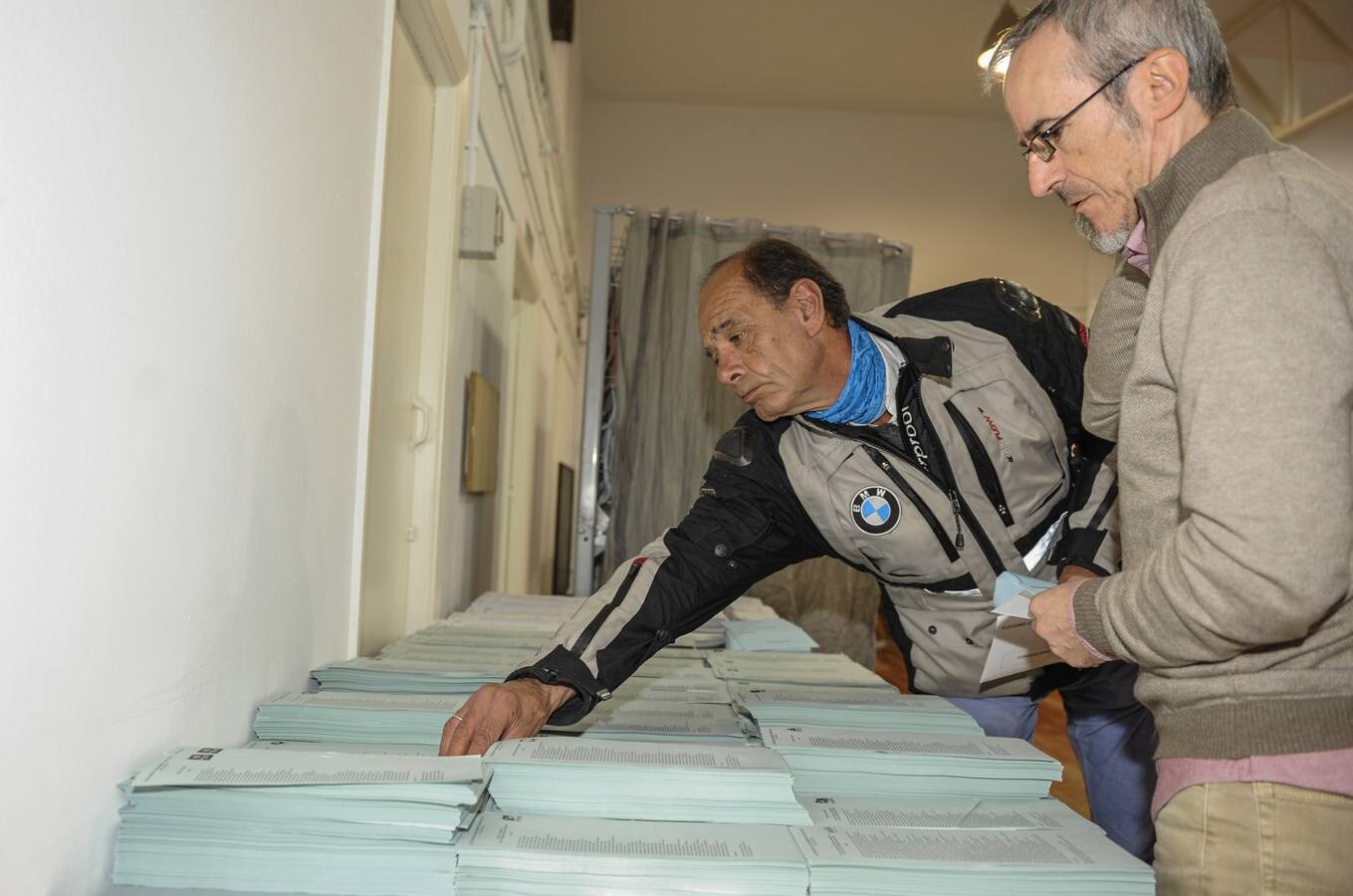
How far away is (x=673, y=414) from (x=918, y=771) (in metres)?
2.49

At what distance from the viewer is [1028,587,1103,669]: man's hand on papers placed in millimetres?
942

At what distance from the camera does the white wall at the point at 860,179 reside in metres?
8.30

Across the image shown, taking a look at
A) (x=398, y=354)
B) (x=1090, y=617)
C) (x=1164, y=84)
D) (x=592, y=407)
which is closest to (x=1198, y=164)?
(x=1164, y=84)

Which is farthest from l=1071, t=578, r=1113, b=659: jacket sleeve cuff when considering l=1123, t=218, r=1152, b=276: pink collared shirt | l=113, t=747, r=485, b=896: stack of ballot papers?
l=113, t=747, r=485, b=896: stack of ballot papers

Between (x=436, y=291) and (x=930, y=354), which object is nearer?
(x=930, y=354)

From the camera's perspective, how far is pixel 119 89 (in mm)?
846

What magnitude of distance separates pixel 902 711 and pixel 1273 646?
61cm

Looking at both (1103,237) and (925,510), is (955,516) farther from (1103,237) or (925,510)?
(1103,237)

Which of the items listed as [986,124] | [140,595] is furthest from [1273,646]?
[986,124]

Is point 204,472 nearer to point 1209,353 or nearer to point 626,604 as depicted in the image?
point 626,604

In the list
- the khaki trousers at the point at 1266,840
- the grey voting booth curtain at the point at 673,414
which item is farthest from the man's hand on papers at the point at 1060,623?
the grey voting booth curtain at the point at 673,414

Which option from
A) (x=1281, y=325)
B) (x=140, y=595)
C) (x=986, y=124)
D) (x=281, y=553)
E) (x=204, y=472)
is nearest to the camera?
(x=1281, y=325)

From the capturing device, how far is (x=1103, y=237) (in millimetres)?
1006

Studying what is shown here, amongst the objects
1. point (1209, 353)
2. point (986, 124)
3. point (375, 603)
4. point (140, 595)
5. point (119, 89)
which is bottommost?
point (375, 603)
